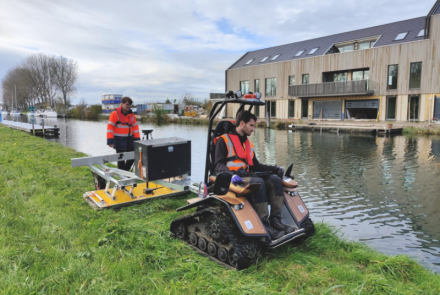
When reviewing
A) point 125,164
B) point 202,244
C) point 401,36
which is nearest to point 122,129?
point 125,164

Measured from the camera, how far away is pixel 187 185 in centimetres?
561

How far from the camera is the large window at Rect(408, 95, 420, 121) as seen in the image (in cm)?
2728

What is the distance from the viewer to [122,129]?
6910 millimetres

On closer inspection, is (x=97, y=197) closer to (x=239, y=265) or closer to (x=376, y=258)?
(x=239, y=265)

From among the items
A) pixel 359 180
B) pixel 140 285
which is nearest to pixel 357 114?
pixel 359 180

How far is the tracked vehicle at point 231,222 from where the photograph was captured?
11.0 feet

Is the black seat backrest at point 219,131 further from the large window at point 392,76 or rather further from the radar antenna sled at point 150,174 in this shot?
the large window at point 392,76

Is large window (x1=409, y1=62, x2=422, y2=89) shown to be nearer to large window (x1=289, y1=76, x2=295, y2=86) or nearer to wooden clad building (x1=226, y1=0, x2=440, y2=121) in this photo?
wooden clad building (x1=226, y1=0, x2=440, y2=121)

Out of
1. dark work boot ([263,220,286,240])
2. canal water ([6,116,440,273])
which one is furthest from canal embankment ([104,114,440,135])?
dark work boot ([263,220,286,240])

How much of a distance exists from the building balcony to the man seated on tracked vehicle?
2888cm

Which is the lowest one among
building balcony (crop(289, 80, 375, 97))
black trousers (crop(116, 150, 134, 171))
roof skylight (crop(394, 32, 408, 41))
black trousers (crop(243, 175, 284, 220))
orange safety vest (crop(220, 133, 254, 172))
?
black trousers (crop(116, 150, 134, 171))

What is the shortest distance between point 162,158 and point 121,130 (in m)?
1.92

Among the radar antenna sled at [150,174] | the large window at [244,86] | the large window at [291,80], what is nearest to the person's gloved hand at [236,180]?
the radar antenna sled at [150,174]

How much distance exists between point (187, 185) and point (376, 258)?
315 cm
